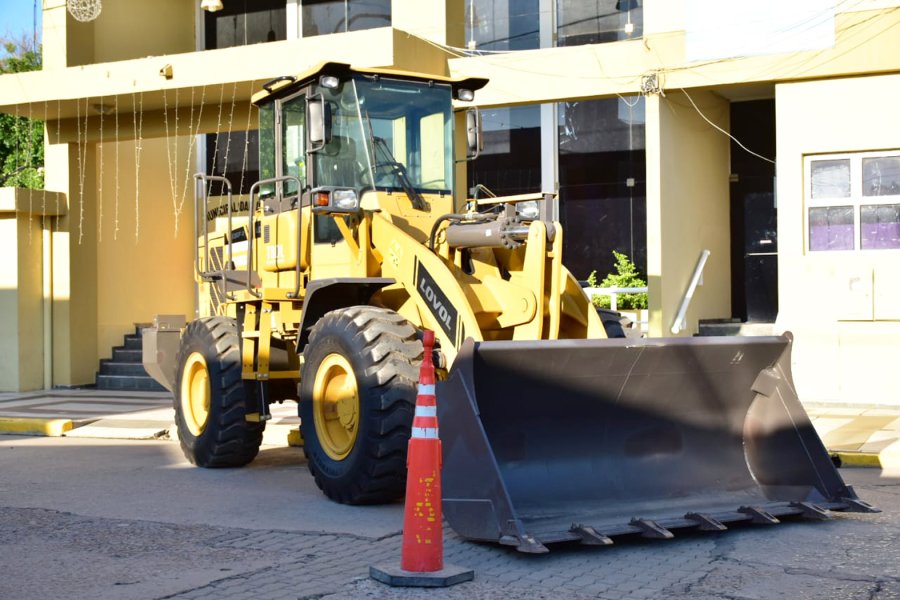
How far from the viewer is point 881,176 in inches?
571

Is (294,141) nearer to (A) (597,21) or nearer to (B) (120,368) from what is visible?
(B) (120,368)

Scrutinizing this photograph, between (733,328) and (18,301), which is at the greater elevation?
(18,301)

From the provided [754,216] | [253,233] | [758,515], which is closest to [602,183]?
[754,216]

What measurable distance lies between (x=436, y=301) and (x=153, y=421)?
732 centimetres

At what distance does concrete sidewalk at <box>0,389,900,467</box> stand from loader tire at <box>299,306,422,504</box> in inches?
149

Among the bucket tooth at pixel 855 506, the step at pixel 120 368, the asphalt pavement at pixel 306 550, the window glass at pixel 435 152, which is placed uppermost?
the window glass at pixel 435 152

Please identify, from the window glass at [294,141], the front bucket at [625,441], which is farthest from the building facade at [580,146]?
the front bucket at [625,441]

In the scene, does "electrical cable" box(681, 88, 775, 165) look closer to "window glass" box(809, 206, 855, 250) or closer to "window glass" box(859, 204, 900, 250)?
"window glass" box(809, 206, 855, 250)

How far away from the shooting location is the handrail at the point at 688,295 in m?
15.5

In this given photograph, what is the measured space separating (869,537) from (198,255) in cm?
714

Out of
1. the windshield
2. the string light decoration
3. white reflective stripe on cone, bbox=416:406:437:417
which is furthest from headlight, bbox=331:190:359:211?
the string light decoration

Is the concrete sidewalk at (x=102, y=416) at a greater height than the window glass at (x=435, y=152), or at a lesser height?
lesser

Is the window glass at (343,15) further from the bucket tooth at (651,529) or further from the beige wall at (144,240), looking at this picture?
the bucket tooth at (651,529)

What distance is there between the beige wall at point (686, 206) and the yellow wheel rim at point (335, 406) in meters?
7.44
